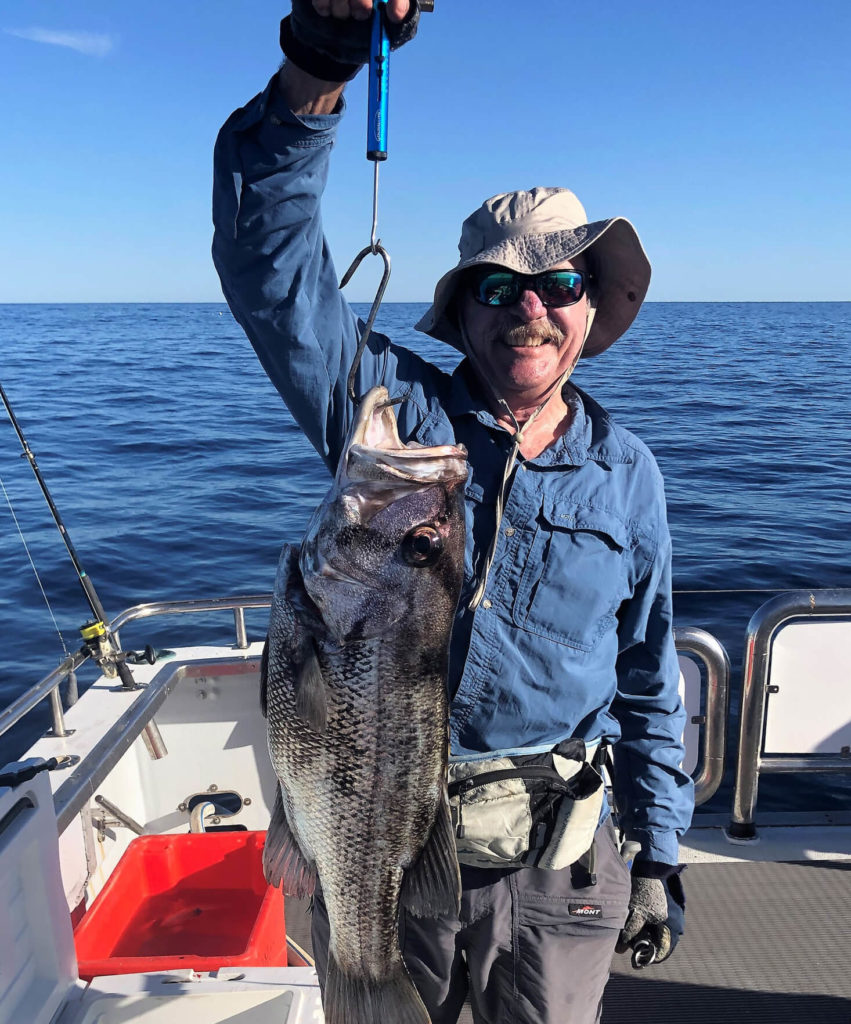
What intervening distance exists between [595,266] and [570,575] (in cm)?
96

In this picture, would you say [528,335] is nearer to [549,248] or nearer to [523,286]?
[523,286]

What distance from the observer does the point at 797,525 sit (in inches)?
491

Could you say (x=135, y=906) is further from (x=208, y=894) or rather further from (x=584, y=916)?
(x=584, y=916)

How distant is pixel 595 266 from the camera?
257 cm

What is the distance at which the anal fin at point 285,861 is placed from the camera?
198 centimetres

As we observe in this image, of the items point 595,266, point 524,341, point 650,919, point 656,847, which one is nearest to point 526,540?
point 524,341

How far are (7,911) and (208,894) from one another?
1868 mm

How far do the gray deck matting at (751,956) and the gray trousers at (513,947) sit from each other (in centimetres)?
129

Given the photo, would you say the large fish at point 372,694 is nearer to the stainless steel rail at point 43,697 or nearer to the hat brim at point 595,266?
the hat brim at point 595,266

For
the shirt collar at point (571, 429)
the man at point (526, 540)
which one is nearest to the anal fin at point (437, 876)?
the man at point (526, 540)

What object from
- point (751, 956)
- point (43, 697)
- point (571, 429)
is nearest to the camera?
point (571, 429)

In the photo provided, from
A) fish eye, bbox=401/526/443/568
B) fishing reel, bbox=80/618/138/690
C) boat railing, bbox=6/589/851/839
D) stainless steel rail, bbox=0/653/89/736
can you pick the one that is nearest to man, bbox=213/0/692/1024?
fish eye, bbox=401/526/443/568

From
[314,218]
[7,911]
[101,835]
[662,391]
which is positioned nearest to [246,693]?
[101,835]

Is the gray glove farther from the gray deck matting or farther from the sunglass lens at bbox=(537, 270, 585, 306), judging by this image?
the sunglass lens at bbox=(537, 270, 585, 306)
